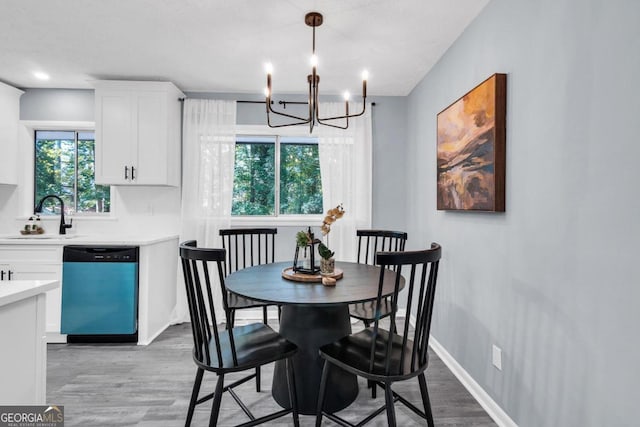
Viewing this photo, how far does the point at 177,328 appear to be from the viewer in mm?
3398

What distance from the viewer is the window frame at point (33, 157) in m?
3.61

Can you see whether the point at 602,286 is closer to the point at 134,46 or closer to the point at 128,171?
the point at 134,46

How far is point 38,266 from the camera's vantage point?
2.95 m

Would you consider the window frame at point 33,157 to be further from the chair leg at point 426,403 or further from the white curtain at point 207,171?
the chair leg at point 426,403

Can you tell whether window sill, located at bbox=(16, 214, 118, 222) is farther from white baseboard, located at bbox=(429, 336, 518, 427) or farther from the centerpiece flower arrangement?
white baseboard, located at bbox=(429, 336, 518, 427)

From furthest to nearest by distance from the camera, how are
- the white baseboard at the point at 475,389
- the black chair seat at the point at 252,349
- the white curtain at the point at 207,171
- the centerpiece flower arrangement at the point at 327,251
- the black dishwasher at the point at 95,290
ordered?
1. the white curtain at the point at 207,171
2. the black dishwasher at the point at 95,290
3. the centerpiece flower arrangement at the point at 327,251
4. the white baseboard at the point at 475,389
5. the black chair seat at the point at 252,349

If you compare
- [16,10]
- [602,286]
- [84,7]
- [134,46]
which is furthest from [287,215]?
[602,286]

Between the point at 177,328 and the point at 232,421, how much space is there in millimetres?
1776

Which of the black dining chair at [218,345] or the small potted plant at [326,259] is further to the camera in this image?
the small potted plant at [326,259]

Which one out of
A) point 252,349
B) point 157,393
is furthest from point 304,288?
point 157,393

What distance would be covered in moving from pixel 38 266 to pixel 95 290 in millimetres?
562

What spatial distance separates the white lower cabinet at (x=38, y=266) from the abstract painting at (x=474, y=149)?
3.37 metres

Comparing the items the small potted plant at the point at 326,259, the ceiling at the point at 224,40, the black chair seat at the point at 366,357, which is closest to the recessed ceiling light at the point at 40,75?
the ceiling at the point at 224,40

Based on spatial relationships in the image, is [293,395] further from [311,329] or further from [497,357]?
[497,357]
